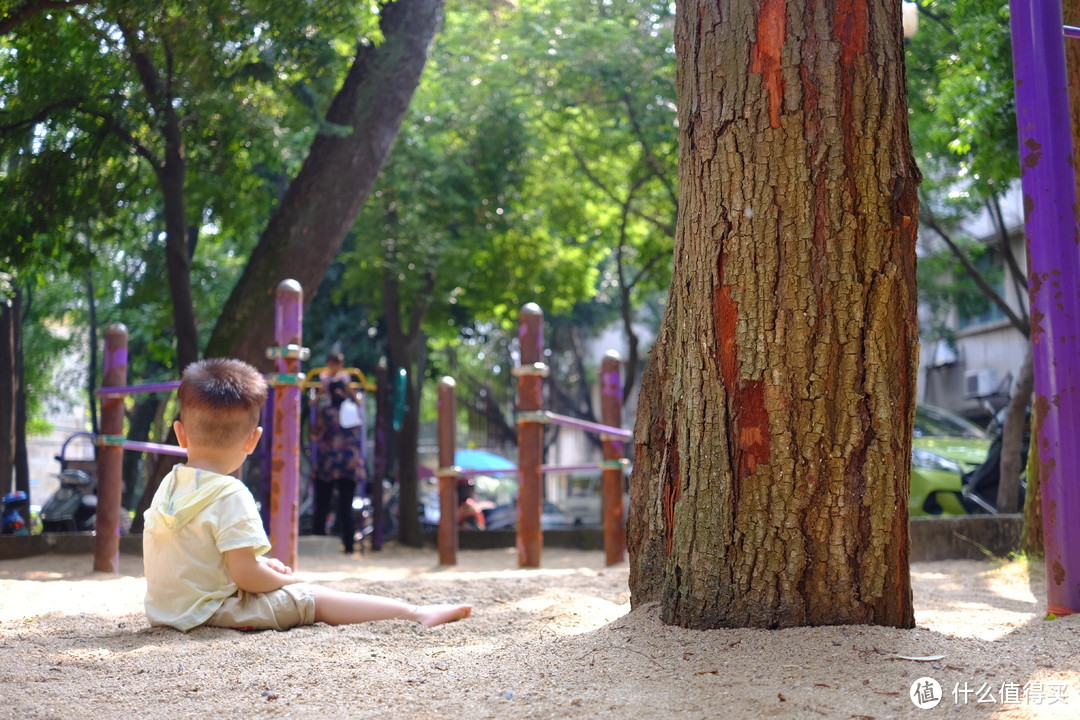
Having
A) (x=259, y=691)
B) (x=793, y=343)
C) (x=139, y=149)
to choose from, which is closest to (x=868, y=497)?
(x=793, y=343)

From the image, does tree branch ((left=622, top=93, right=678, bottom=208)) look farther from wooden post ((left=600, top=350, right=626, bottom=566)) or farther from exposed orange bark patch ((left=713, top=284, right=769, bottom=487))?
exposed orange bark patch ((left=713, top=284, right=769, bottom=487))

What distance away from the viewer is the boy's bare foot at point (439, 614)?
141 inches

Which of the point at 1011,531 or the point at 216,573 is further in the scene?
the point at 1011,531

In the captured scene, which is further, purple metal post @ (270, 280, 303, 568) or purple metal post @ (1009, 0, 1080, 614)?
purple metal post @ (270, 280, 303, 568)

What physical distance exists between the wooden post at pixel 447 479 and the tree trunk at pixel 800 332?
514cm

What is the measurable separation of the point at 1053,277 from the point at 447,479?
17.8 feet

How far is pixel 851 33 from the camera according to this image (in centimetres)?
281

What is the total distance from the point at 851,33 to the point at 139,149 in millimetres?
6497

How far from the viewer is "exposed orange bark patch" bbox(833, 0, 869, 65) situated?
280 cm

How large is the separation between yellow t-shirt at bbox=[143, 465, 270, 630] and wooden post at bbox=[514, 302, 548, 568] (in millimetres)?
3664

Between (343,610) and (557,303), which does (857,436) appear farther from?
(557,303)

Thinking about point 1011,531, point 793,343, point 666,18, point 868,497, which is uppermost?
point 666,18

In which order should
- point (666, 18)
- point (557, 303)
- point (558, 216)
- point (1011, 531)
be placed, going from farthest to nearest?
1. point (557, 303)
2. point (558, 216)
3. point (666, 18)
4. point (1011, 531)

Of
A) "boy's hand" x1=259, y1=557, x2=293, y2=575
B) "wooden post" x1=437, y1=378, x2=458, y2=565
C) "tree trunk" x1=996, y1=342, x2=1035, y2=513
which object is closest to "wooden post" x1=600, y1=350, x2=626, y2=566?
"wooden post" x1=437, y1=378, x2=458, y2=565
